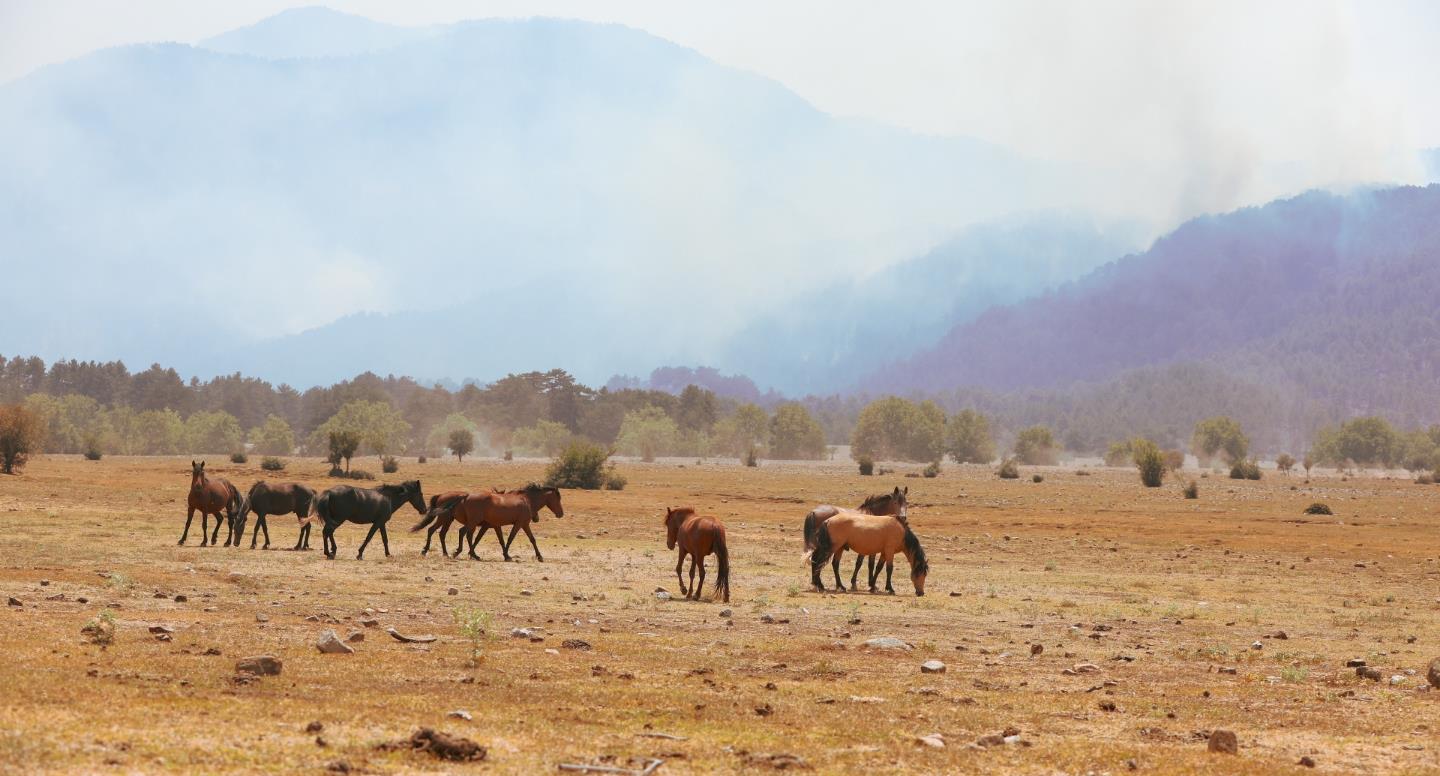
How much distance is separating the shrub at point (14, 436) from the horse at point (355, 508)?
37.7m

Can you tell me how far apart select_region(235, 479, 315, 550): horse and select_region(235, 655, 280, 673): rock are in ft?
57.2

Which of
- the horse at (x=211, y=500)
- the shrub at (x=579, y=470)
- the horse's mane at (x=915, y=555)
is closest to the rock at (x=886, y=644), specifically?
the horse's mane at (x=915, y=555)

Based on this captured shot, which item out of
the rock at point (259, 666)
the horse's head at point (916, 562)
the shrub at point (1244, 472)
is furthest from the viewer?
the shrub at point (1244, 472)

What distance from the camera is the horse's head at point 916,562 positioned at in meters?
23.8

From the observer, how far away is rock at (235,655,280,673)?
1211 centimetres

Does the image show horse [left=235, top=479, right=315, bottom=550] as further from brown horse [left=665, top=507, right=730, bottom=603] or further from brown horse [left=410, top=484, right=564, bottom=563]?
brown horse [left=665, top=507, right=730, bottom=603]

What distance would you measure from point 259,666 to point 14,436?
5541 centimetres

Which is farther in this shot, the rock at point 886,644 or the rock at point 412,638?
the rock at point 886,644

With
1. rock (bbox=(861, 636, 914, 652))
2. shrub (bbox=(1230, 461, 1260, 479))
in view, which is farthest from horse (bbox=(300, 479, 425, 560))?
shrub (bbox=(1230, 461, 1260, 479))

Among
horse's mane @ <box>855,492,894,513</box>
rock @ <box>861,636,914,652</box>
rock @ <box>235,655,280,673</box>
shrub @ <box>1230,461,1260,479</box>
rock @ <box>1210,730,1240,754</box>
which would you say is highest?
shrub @ <box>1230,461,1260,479</box>

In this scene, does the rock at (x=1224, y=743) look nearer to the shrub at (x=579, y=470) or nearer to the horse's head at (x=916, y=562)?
the horse's head at (x=916, y=562)

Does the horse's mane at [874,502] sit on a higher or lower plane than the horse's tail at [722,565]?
higher

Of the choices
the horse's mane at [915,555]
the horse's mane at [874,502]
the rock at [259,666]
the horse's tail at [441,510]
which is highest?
the horse's mane at [874,502]

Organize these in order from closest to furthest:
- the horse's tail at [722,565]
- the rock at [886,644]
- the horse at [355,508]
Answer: the rock at [886,644]
the horse's tail at [722,565]
the horse at [355,508]
